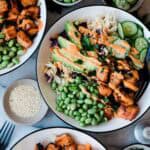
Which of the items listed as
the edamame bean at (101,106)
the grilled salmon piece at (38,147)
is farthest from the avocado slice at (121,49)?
the grilled salmon piece at (38,147)

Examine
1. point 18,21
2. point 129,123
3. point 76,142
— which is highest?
point 18,21

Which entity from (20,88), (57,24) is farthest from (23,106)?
(57,24)

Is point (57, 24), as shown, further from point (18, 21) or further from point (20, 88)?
point (20, 88)

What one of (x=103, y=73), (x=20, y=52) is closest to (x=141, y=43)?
(x=103, y=73)

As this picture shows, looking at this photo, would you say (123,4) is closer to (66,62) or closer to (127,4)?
(127,4)

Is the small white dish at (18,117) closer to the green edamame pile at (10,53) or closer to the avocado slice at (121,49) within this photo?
the green edamame pile at (10,53)

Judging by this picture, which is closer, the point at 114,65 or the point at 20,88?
the point at 114,65
